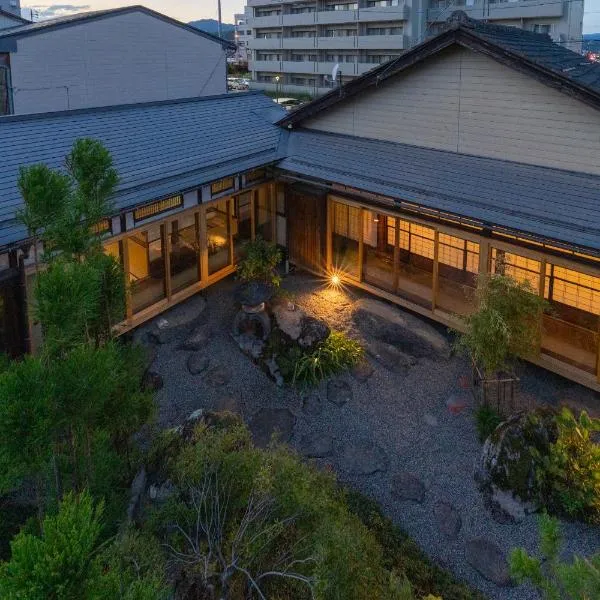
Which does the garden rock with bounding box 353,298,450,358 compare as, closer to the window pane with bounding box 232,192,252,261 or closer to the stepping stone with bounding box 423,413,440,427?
the stepping stone with bounding box 423,413,440,427

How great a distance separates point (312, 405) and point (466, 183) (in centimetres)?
543

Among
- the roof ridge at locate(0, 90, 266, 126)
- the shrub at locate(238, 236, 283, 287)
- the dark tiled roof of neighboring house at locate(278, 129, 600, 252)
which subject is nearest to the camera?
the dark tiled roof of neighboring house at locate(278, 129, 600, 252)

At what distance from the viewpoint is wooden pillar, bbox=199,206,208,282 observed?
14.1m

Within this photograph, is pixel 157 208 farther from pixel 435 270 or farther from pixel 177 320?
pixel 435 270

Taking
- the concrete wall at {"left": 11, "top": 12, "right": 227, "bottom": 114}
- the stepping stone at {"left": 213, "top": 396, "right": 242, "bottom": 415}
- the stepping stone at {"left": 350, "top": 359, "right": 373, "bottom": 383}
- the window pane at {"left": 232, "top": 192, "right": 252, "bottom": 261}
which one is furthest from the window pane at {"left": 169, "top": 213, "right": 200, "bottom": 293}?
the concrete wall at {"left": 11, "top": 12, "right": 227, "bottom": 114}

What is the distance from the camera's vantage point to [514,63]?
11570 mm

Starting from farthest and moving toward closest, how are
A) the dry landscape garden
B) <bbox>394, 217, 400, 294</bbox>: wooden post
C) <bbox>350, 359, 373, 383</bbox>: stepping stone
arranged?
<bbox>394, 217, 400, 294</bbox>: wooden post
<bbox>350, 359, 373, 383</bbox>: stepping stone
the dry landscape garden

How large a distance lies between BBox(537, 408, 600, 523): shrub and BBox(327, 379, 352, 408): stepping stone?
375 centimetres

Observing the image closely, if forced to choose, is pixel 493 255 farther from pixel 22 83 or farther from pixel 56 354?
pixel 22 83

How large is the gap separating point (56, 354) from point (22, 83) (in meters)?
18.6

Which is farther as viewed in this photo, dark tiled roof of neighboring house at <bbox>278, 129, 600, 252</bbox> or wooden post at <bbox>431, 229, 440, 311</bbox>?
wooden post at <bbox>431, 229, 440, 311</bbox>

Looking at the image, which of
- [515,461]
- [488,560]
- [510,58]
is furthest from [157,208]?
[488,560]

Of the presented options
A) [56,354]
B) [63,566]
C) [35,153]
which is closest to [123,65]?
[35,153]

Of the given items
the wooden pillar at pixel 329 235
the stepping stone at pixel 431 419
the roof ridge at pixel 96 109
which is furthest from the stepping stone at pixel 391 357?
the roof ridge at pixel 96 109
